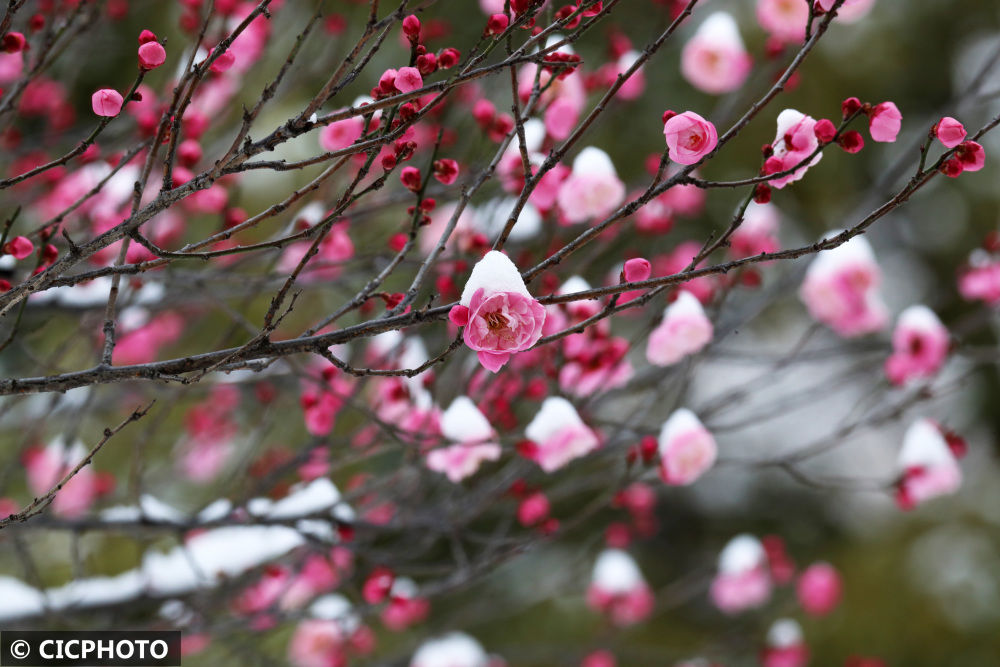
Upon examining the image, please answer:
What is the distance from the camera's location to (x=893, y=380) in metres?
2.22

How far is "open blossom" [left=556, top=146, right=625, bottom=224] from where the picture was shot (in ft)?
5.75

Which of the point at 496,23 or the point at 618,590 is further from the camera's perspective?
the point at 618,590

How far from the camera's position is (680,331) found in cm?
178

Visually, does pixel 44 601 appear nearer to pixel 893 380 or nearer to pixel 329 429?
pixel 329 429

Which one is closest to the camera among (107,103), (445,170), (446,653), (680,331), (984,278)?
(107,103)

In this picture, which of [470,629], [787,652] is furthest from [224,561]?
[470,629]

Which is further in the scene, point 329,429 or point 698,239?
point 698,239

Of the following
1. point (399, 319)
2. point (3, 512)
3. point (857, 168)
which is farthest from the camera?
point (857, 168)

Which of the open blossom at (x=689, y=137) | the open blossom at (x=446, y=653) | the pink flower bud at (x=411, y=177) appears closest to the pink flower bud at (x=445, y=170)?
the pink flower bud at (x=411, y=177)

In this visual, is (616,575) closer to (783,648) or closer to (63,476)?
(783,648)

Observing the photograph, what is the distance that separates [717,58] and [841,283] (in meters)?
0.66

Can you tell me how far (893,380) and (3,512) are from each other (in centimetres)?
263

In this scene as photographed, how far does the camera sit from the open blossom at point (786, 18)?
205cm

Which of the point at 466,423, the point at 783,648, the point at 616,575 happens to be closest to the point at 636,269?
the point at 466,423
